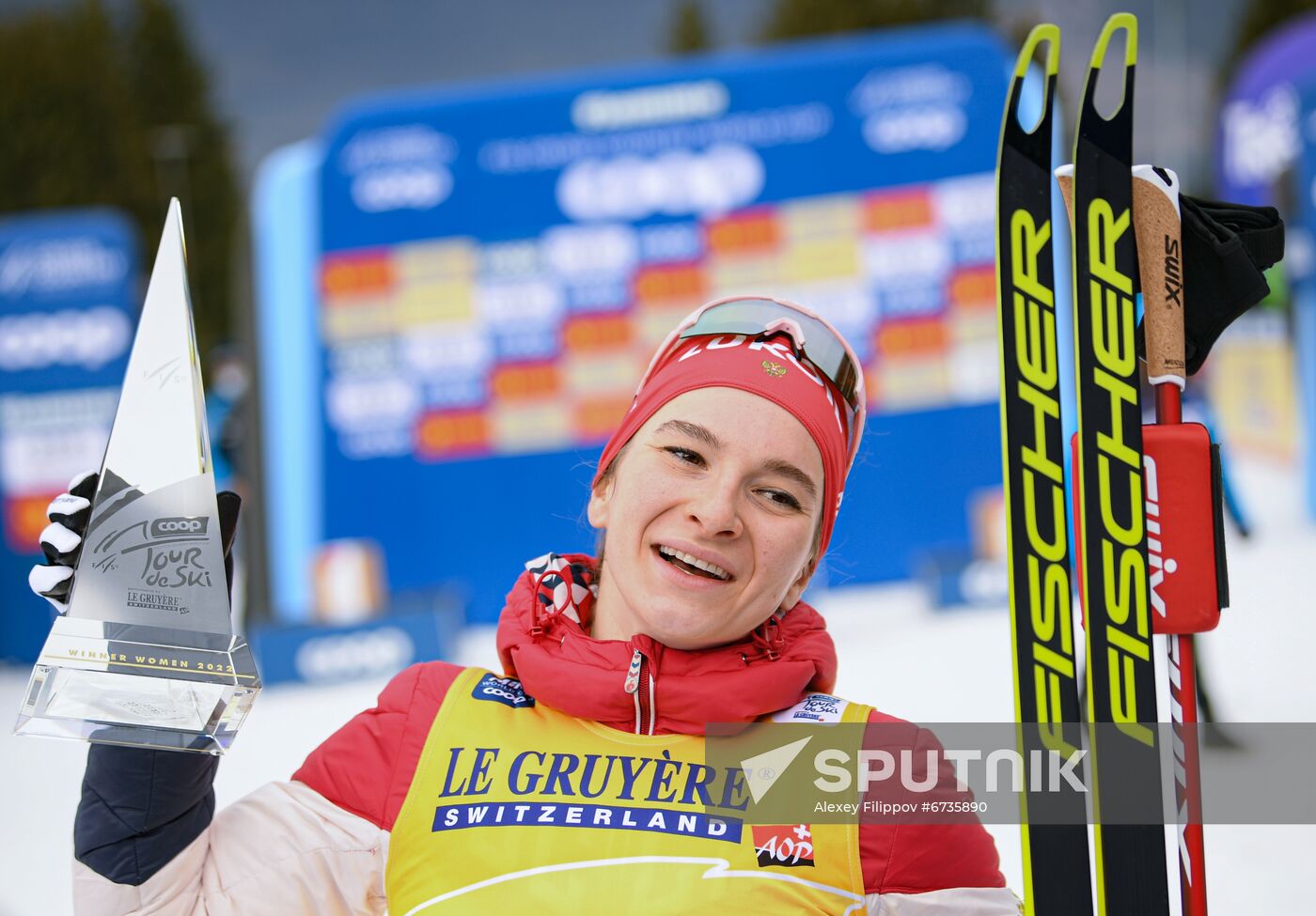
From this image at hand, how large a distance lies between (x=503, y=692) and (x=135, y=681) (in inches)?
15.7

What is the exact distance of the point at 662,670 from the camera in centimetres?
135

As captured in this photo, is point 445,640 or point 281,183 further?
point 281,183

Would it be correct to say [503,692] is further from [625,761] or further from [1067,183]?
[1067,183]

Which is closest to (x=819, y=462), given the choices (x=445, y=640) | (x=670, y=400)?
(x=670, y=400)

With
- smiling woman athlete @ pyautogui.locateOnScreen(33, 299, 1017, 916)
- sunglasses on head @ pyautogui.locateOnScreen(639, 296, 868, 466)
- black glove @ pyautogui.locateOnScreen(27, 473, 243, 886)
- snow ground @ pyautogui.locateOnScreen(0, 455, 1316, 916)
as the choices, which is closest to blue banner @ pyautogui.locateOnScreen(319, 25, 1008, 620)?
snow ground @ pyautogui.locateOnScreen(0, 455, 1316, 916)

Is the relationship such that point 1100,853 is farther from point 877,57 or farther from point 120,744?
point 877,57

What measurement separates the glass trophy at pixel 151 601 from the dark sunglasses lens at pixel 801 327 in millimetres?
611

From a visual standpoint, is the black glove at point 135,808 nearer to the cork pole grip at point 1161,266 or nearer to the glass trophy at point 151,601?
the glass trophy at point 151,601

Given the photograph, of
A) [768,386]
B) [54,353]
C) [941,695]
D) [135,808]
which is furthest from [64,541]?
[54,353]

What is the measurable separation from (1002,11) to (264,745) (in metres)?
26.2

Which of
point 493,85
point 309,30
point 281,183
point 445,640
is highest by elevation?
point 309,30

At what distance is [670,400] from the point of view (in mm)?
1430

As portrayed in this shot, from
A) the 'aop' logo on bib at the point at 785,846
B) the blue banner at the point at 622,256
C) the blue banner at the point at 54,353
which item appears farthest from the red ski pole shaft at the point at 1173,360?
the blue banner at the point at 54,353

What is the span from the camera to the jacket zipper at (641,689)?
51.6 inches
